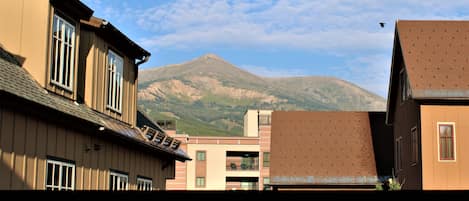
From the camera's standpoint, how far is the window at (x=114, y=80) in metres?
19.8

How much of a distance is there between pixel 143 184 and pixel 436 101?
11946mm

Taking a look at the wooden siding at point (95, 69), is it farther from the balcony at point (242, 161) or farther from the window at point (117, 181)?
the balcony at point (242, 161)

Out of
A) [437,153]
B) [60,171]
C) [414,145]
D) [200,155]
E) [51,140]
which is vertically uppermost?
[200,155]

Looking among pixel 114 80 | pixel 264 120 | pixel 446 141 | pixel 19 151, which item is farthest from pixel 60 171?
pixel 264 120

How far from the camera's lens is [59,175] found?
15586 millimetres

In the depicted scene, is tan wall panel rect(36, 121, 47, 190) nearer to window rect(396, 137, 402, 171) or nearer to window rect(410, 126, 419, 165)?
window rect(410, 126, 419, 165)

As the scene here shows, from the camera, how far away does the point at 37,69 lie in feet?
50.5

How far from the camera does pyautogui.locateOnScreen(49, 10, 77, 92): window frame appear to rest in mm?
15938

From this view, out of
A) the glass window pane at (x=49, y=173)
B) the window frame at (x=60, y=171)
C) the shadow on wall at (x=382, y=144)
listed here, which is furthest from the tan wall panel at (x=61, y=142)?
the shadow on wall at (x=382, y=144)

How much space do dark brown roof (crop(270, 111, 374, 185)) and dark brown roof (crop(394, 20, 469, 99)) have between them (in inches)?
386

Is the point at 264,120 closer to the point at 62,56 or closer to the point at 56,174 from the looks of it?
the point at 62,56

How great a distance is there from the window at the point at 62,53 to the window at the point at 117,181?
2.93 m
